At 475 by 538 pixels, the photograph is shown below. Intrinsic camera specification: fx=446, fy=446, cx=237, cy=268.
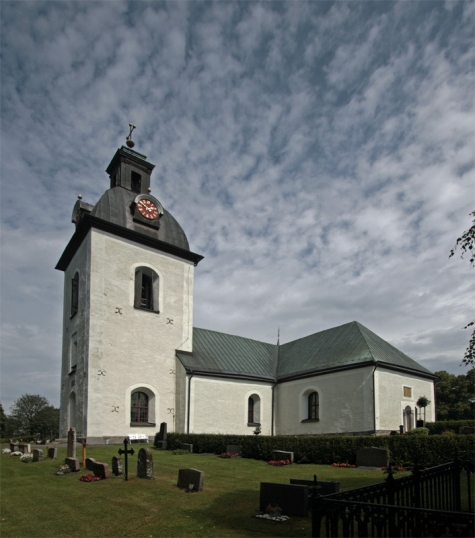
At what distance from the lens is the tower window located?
2659 cm

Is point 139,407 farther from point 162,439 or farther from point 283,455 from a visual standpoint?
point 283,455

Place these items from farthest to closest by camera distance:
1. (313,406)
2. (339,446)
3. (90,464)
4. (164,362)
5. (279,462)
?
(313,406) < (164,362) < (279,462) < (339,446) < (90,464)

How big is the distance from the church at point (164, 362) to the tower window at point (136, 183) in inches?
2.6

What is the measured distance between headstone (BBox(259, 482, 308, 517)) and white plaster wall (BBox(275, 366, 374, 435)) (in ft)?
45.9

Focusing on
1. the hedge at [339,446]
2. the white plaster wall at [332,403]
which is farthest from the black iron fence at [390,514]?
the white plaster wall at [332,403]

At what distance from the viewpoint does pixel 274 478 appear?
1223 cm

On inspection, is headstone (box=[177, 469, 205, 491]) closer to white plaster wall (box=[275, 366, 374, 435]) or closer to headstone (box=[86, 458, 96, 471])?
headstone (box=[86, 458, 96, 471])

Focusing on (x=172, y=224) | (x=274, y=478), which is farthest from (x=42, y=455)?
(x=172, y=224)

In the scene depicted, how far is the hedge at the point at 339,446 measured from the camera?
12930mm

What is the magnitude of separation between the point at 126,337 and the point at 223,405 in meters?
6.73

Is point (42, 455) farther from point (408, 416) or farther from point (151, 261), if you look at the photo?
point (408, 416)

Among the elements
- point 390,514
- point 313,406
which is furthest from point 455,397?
point 390,514

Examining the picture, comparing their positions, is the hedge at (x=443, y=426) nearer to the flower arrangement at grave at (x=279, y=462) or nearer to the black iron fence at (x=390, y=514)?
the flower arrangement at grave at (x=279, y=462)

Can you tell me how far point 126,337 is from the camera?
2233cm
